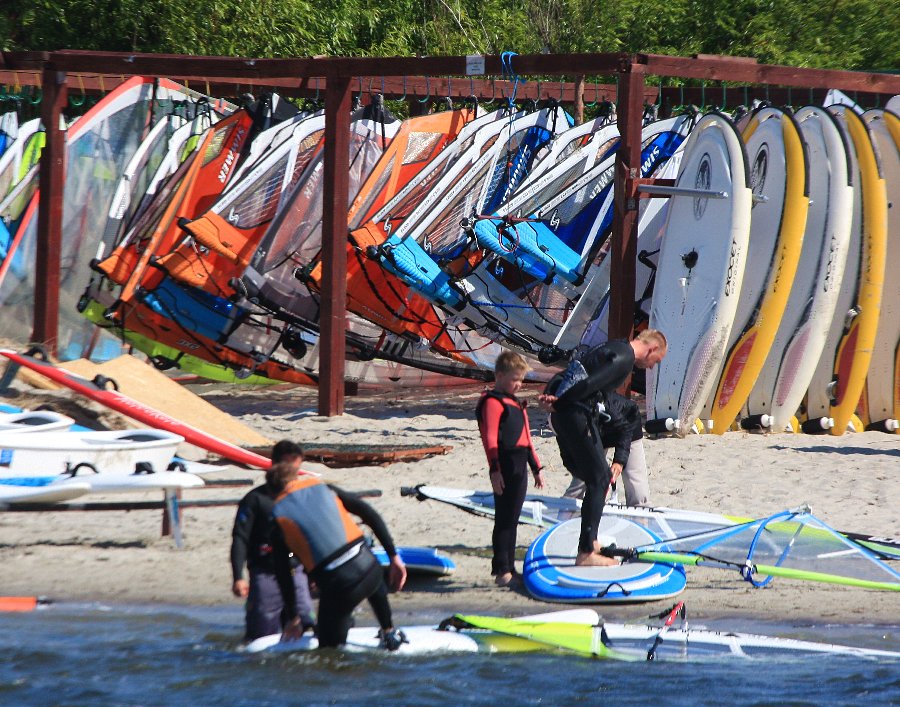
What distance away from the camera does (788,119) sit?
1096cm

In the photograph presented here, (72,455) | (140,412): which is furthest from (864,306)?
(72,455)

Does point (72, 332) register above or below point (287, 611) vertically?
above

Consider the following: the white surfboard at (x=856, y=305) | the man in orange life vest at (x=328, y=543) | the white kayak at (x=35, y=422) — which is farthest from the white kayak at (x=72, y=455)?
the white surfboard at (x=856, y=305)

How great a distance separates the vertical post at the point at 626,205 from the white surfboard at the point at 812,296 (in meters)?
1.25

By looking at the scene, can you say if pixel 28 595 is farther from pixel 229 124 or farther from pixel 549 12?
pixel 549 12

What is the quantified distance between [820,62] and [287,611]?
18932mm

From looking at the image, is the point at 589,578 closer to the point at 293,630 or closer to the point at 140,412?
the point at 293,630

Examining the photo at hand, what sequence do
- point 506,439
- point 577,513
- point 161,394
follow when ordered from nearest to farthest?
1. point 506,439
2. point 577,513
3. point 161,394

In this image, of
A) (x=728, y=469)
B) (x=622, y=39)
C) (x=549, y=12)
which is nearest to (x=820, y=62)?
(x=622, y=39)

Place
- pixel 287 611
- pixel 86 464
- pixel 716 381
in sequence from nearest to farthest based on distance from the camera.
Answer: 1. pixel 287 611
2. pixel 86 464
3. pixel 716 381

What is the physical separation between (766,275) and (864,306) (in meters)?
0.87

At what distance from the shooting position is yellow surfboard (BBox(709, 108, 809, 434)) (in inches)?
415

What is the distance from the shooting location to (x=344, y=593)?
5.36 meters

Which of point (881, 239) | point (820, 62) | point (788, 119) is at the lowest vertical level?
point (881, 239)
